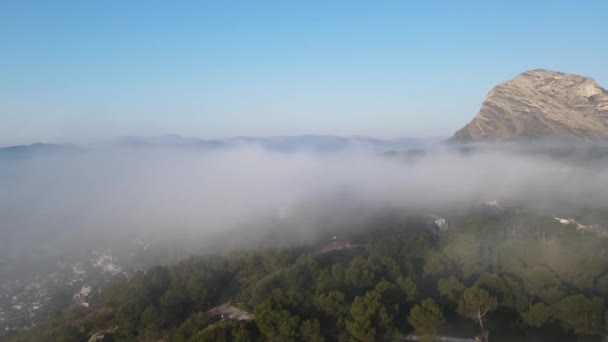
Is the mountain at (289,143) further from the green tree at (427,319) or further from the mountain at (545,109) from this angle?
the green tree at (427,319)

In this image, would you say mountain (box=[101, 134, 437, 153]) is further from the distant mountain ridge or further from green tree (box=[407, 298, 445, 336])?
green tree (box=[407, 298, 445, 336])

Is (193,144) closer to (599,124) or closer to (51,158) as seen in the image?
(51,158)

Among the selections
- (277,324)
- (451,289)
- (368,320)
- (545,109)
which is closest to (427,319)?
(368,320)

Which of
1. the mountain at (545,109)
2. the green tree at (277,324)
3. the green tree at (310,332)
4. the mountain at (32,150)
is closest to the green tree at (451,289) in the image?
the green tree at (310,332)

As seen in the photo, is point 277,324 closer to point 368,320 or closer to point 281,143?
point 368,320

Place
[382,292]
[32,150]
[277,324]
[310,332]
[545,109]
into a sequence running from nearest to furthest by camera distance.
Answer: [310,332]
[277,324]
[382,292]
[545,109]
[32,150]

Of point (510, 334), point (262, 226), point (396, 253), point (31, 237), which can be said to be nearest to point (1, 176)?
point (31, 237)
